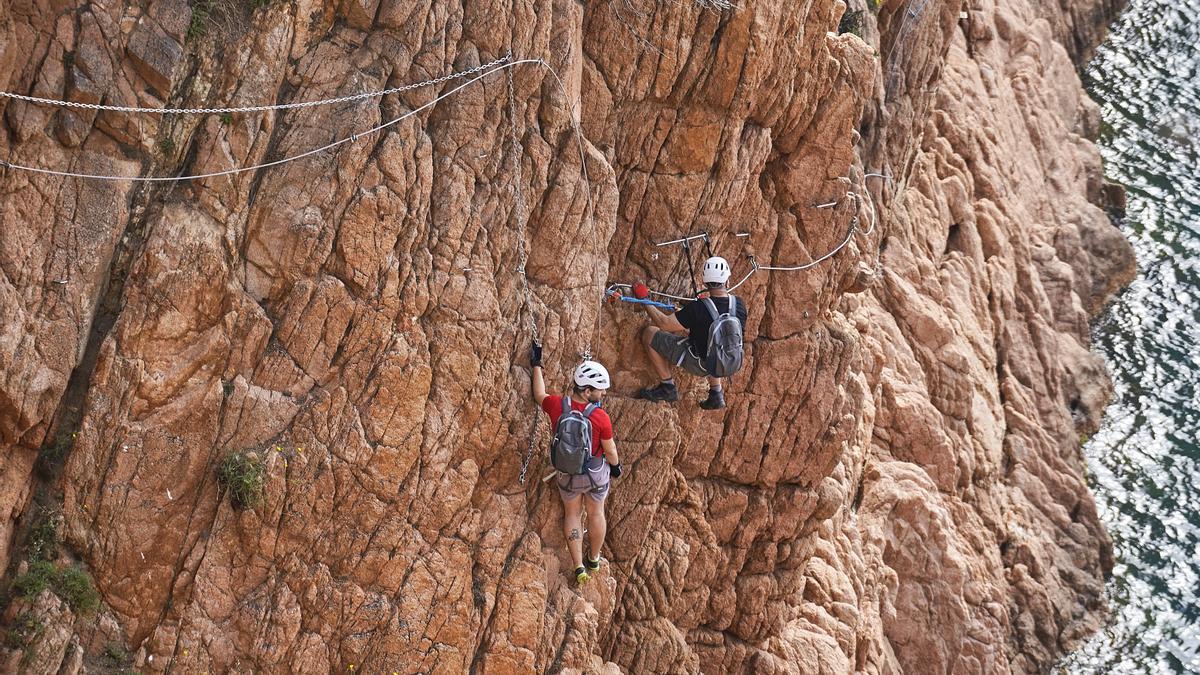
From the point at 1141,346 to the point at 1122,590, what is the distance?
975 centimetres

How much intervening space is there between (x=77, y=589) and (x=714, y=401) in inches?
345

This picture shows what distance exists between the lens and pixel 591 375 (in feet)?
51.5

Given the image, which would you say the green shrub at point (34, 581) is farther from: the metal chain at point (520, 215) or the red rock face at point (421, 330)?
the metal chain at point (520, 215)

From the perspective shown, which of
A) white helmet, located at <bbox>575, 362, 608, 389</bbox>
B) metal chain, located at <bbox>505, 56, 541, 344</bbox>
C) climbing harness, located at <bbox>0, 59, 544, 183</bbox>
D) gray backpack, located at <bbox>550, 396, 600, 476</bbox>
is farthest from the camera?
white helmet, located at <bbox>575, 362, 608, 389</bbox>

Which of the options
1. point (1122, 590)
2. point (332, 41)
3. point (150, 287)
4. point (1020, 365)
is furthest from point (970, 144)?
point (150, 287)

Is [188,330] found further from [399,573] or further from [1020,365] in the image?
[1020,365]

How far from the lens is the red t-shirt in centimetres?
1579

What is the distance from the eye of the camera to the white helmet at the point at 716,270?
55.2 ft

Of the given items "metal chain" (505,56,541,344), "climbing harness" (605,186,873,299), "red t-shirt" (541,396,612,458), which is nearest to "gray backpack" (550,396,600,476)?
"red t-shirt" (541,396,612,458)

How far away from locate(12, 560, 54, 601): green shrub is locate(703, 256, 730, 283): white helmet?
8.67m

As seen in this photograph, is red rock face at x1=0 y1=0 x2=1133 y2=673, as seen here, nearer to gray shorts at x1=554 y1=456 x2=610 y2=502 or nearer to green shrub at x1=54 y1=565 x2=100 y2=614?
green shrub at x1=54 y1=565 x2=100 y2=614

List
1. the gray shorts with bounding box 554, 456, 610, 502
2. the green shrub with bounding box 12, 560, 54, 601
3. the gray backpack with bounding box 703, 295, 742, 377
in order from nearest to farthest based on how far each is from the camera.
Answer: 1. the green shrub with bounding box 12, 560, 54, 601
2. the gray shorts with bounding box 554, 456, 610, 502
3. the gray backpack with bounding box 703, 295, 742, 377

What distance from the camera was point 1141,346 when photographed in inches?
1475

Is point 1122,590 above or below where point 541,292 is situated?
below
